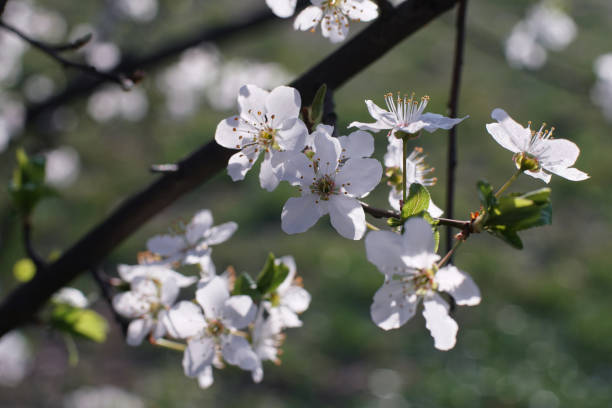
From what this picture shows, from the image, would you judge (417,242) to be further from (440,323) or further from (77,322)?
(77,322)

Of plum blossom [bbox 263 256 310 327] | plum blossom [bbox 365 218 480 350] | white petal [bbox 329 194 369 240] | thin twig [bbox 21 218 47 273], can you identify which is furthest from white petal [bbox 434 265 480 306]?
thin twig [bbox 21 218 47 273]

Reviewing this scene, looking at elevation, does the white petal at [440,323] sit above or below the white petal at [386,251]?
below

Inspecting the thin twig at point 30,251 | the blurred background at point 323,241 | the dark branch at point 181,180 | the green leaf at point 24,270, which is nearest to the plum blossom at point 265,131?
the dark branch at point 181,180

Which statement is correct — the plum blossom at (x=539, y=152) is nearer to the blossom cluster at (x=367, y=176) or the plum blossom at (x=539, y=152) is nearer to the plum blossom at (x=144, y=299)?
the blossom cluster at (x=367, y=176)

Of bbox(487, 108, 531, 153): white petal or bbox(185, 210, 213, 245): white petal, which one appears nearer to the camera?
bbox(487, 108, 531, 153): white petal

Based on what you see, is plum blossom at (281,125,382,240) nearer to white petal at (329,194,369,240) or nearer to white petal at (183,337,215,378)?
white petal at (329,194,369,240)

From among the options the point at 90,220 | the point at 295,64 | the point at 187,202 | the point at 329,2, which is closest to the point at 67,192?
the point at 90,220

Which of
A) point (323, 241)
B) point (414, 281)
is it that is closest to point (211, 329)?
point (414, 281)
